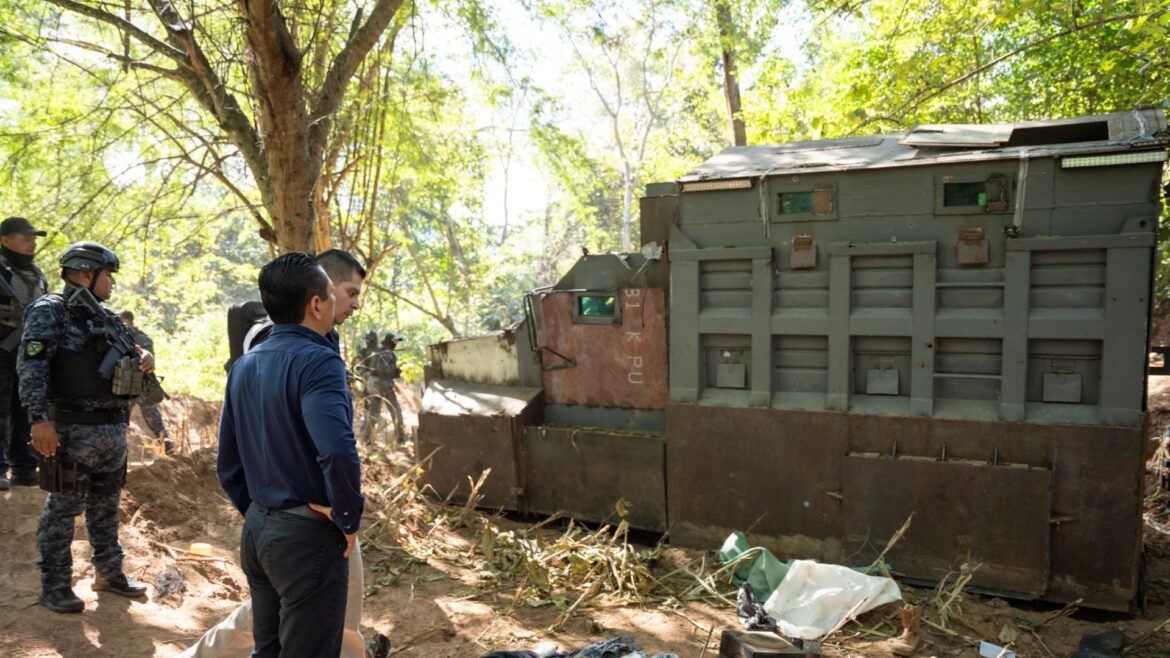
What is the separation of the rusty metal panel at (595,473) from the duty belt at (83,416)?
2.87m

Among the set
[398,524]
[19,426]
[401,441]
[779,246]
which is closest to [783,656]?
[779,246]

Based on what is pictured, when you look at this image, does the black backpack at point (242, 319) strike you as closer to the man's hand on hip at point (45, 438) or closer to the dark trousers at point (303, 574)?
the man's hand on hip at point (45, 438)

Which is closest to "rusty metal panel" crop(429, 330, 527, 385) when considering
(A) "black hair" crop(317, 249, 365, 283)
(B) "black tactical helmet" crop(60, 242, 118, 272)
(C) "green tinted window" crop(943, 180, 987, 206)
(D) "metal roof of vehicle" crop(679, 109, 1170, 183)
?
(D) "metal roof of vehicle" crop(679, 109, 1170, 183)

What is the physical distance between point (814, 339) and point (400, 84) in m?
6.19

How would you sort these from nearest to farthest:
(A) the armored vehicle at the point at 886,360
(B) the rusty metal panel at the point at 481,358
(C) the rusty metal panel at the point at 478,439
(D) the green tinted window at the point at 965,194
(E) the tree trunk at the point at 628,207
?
(A) the armored vehicle at the point at 886,360, (D) the green tinted window at the point at 965,194, (C) the rusty metal panel at the point at 478,439, (B) the rusty metal panel at the point at 481,358, (E) the tree trunk at the point at 628,207

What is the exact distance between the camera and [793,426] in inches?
187

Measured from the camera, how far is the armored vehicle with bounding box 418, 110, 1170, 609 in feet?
13.2

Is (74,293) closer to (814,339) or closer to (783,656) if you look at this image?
(783,656)

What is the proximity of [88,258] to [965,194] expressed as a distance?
4.99 m

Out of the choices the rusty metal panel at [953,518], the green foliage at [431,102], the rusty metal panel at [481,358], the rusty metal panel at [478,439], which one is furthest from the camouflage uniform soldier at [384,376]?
the rusty metal panel at [953,518]

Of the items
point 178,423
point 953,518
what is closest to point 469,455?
point 953,518

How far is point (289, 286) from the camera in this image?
2396 mm

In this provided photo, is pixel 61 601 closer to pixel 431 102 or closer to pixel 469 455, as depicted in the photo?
pixel 469 455

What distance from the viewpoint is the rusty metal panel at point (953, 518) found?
4164 mm
